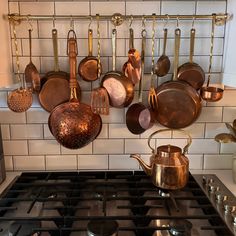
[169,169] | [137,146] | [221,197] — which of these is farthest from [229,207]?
[137,146]

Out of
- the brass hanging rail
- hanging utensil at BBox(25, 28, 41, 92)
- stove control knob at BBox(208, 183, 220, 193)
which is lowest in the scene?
stove control knob at BBox(208, 183, 220, 193)

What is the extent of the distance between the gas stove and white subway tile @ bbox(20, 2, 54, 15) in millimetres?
649

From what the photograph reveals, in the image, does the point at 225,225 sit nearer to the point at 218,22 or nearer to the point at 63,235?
the point at 63,235

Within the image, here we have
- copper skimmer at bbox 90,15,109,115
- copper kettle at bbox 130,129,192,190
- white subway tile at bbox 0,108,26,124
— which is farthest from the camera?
white subway tile at bbox 0,108,26,124

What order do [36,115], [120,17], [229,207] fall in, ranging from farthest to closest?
[36,115], [120,17], [229,207]

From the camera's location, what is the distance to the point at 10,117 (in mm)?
1306

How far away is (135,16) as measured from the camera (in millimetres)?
1172

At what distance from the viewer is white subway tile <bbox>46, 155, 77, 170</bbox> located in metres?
1.35

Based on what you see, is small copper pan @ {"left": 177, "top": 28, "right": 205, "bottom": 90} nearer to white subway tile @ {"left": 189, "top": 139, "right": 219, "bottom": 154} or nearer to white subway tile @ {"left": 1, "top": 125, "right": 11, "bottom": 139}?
white subway tile @ {"left": 189, "top": 139, "right": 219, "bottom": 154}

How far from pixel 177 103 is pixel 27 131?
63 cm

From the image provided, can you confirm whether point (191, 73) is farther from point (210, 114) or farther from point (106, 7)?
point (106, 7)

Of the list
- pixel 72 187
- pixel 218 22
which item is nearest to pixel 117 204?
pixel 72 187

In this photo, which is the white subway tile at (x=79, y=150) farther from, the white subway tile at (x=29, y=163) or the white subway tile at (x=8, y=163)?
the white subway tile at (x=8, y=163)

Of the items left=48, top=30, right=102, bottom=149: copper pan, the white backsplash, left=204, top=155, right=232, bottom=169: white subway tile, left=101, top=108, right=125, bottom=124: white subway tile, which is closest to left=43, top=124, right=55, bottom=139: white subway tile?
the white backsplash
